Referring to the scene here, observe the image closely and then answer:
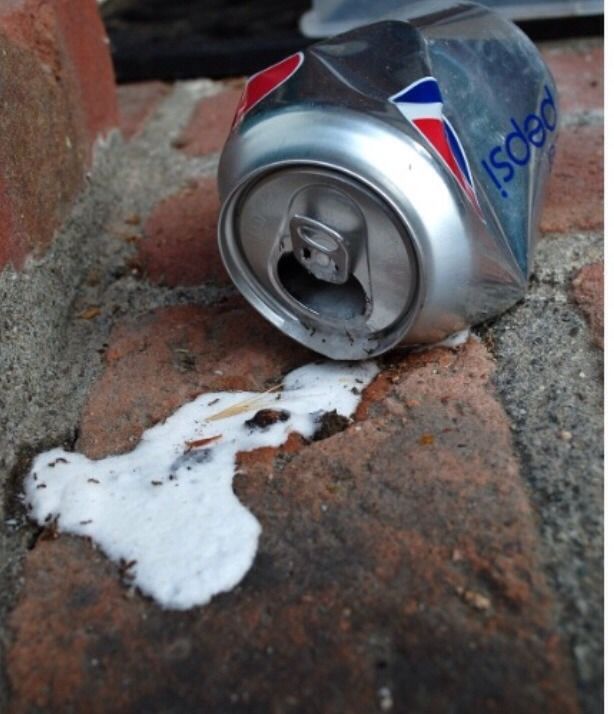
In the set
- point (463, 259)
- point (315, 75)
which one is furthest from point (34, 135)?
point (463, 259)

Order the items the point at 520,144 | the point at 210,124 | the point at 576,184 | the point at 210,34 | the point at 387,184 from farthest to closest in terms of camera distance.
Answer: the point at 210,34, the point at 210,124, the point at 576,184, the point at 520,144, the point at 387,184

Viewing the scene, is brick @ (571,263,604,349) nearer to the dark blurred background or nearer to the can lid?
the can lid

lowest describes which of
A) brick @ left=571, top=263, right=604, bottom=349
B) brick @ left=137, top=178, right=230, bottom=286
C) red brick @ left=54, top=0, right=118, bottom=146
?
brick @ left=137, top=178, right=230, bottom=286

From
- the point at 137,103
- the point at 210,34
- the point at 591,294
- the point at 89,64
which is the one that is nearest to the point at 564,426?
the point at 591,294

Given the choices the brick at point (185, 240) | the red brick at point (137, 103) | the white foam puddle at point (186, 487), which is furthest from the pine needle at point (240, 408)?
the red brick at point (137, 103)

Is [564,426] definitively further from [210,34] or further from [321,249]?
[210,34]

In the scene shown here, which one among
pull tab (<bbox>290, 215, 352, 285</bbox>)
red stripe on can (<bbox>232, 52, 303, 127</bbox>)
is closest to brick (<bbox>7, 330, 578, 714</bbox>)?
pull tab (<bbox>290, 215, 352, 285</bbox>)
